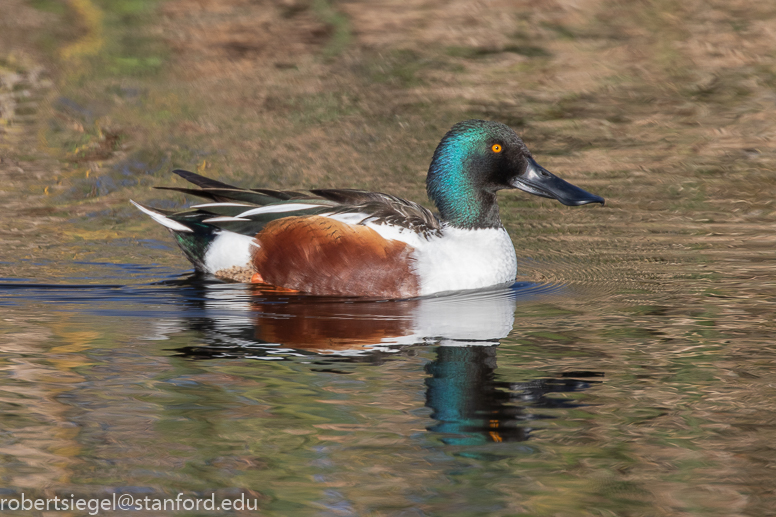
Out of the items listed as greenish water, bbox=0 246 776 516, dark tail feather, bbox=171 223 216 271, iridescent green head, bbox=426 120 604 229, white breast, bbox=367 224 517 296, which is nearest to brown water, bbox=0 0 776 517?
greenish water, bbox=0 246 776 516

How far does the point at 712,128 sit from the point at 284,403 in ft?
24.2

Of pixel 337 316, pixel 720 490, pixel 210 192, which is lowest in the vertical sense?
pixel 720 490

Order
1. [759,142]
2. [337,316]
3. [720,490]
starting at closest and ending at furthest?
[720,490], [337,316], [759,142]

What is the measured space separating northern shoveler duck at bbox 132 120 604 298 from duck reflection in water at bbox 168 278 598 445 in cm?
15

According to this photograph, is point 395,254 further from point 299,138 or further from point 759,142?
point 759,142

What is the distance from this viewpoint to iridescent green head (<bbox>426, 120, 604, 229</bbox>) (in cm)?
688

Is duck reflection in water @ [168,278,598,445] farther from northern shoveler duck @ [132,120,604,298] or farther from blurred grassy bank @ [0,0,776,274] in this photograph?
blurred grassy bank @ [0,0,776,274]

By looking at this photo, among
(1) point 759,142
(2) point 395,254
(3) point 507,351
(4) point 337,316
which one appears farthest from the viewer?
(1) point 759,142

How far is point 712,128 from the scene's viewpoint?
1074cm

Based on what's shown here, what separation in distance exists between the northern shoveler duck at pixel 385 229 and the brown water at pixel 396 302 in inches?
8.8

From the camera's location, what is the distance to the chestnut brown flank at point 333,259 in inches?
257


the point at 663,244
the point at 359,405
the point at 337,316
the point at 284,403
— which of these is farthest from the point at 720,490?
the point at 663,244

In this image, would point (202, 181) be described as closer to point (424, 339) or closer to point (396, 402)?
point (424, 339)

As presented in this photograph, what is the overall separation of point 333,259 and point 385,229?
14.1 inches
